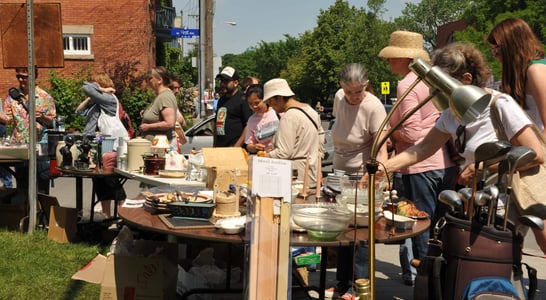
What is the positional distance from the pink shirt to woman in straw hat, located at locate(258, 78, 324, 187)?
0.67 meters

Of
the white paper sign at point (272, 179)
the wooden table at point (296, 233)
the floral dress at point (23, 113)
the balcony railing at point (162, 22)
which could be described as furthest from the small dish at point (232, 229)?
the balcony railing at point (162, 22)

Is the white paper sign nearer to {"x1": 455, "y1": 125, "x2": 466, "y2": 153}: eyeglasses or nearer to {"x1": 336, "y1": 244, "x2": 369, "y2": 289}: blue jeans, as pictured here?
{"x1": 455, "y1": 125, "x2": 466, "y2": 153}: eyeglasses

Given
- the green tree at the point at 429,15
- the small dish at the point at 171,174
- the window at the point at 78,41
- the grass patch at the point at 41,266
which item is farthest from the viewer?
the green tree at the point at 429,15

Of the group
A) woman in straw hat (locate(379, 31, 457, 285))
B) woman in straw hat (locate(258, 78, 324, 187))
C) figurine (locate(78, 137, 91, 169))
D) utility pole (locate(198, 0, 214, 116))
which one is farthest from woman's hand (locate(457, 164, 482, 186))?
utility pole (locate(198, 0, 214, 116))

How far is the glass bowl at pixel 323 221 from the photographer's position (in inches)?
117

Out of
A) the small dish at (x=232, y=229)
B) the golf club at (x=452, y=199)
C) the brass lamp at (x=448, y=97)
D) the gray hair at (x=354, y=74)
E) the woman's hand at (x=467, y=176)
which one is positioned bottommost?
the small dish at (x=232, y=229)

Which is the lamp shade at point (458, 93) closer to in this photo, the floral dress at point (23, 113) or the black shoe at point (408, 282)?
the black shoe at point (408, 282)

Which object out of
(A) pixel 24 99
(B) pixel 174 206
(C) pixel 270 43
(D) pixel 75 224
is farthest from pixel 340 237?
(C) pixel 270 43

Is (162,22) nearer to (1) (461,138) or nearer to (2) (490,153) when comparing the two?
(1) (461,138)

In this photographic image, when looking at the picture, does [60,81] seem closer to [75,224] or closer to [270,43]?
[75,224]

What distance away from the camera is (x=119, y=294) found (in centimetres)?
390

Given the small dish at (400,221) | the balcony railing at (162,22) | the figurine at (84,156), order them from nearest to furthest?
1. the small dish at (400,221)
2. the figurine at (84,156)
3. the balcony railing at (162,22)

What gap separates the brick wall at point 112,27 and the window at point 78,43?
0.24 metres

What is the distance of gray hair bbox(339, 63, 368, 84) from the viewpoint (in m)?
4.46
